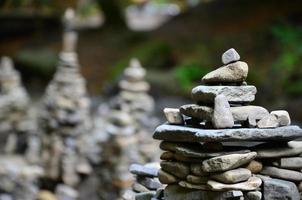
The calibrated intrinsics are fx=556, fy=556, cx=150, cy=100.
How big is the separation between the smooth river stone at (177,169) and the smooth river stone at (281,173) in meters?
0.74

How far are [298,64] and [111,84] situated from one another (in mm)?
5651

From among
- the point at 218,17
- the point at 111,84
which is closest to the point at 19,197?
the point at 111,84

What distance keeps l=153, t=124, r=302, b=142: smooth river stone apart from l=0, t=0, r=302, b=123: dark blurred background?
8.23 m

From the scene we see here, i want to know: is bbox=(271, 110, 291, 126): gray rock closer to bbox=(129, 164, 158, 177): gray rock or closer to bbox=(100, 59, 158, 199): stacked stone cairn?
bbox=(129, 164, 158, 177): gray rock

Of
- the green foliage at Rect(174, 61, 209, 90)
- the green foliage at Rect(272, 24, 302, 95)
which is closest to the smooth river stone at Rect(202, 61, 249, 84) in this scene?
the green foliage at Rect(272, 24, 302, 95)

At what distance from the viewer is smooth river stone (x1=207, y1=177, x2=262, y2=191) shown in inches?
195

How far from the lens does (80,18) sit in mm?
26719

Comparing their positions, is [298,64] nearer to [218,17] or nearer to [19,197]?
[218,17]

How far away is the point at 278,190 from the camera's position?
17.0 feet

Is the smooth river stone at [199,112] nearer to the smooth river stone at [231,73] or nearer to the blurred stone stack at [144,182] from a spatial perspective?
the smooth river stone at [231,73]

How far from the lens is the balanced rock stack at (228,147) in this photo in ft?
16.5

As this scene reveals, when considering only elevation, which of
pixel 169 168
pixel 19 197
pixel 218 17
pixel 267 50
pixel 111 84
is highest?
pixel 218 17

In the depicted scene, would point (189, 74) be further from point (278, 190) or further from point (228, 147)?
point (278, 190)

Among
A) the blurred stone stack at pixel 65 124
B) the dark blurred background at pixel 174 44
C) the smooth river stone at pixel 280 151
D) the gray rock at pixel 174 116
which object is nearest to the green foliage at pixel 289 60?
the dark blurred background at pixel 174 44
